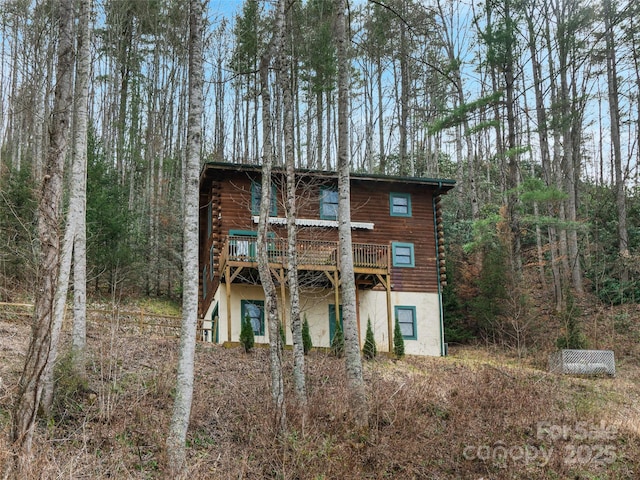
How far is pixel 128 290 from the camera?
2819 cm

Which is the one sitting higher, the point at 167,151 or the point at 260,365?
the point at 167,151

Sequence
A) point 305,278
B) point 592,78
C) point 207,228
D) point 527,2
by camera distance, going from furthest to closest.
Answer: point 592,78 → point 527,2 → point 207,228 → point 305,278

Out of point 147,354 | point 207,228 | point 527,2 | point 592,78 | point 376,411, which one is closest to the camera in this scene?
point 376,411

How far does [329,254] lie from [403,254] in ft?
13.4

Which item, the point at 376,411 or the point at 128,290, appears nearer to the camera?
the point at 376,411

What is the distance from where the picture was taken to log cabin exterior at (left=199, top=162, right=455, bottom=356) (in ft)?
74.9

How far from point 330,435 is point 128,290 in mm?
16930

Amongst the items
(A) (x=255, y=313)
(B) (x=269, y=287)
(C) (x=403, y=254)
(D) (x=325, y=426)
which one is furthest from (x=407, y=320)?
Answer: (D) (x=325, y=426)

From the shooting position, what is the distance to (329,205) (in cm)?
2527

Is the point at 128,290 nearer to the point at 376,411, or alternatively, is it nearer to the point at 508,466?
the point at 376,411

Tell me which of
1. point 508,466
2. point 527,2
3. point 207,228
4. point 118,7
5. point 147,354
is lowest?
point 508,466

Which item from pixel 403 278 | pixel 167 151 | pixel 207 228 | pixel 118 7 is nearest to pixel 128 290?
pixel 207 228

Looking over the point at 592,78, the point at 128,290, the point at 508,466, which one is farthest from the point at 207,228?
the point at 592,78

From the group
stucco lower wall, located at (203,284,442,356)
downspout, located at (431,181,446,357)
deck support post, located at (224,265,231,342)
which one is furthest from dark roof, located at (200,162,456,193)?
stucco lower wall, located at (203,284,442,356)
